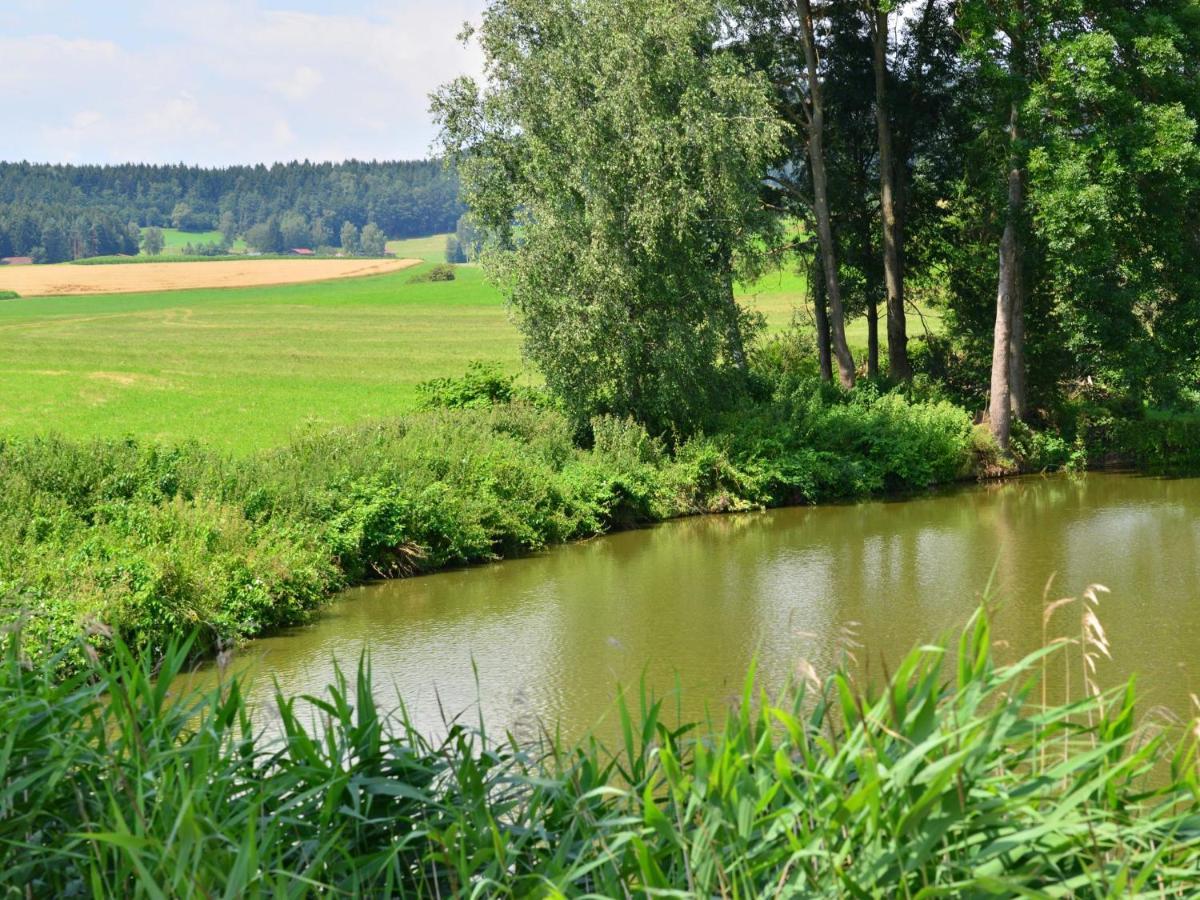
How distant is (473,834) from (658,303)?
1885cm

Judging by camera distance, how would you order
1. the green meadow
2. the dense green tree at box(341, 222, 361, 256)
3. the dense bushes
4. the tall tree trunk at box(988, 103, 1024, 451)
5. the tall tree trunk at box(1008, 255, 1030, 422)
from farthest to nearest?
1. the dense green tree at box(341, 222, 361, 256)
2. the green meadow
3. the tall tree trunk at box(1008, 255, 1030, 422)
4. the tall tree trunk at box(988, 103, 1024, 451)
5. the dense bushes

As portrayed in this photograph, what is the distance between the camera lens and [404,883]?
4.85m

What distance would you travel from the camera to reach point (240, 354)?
4181 centimetres

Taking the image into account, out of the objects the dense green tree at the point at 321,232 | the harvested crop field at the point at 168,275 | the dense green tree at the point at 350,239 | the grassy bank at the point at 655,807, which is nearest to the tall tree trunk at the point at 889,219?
the grassy bank at the point at 655,807

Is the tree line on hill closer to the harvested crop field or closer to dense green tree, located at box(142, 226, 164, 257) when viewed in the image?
the harvested crop field

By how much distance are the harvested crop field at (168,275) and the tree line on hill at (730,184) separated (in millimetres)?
56967

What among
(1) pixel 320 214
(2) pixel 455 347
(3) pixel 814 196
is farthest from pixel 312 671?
(1) pixel 320 214

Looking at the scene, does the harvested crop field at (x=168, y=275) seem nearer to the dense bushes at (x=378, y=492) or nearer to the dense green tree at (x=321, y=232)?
the dense green tree at (x=321, y=232)

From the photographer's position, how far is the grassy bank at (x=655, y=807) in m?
3.57

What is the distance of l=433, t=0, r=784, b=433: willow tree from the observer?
21.9 m

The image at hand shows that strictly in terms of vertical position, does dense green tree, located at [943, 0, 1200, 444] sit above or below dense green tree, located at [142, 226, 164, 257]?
below

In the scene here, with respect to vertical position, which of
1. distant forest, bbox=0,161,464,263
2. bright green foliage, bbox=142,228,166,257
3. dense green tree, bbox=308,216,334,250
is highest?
distant forest, bbox=0,161,464,263

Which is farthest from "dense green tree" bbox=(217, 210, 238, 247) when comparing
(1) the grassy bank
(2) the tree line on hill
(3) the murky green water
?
(1) the grassy bank

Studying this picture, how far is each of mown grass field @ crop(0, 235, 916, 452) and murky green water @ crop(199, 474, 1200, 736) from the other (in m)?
6.76
